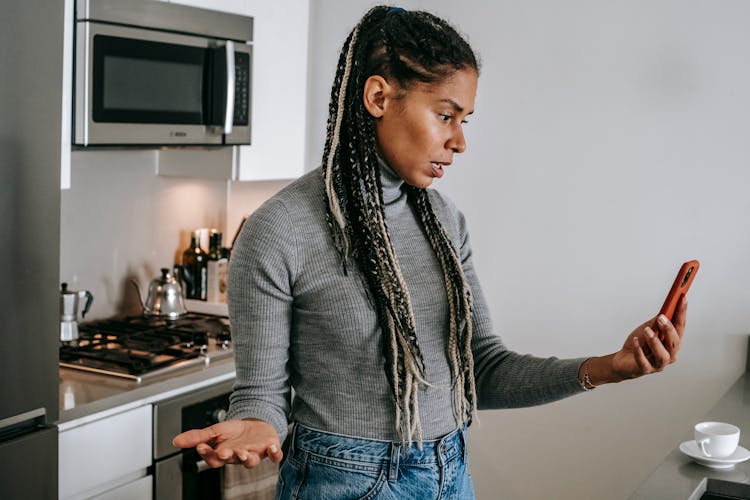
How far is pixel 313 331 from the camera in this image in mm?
1421

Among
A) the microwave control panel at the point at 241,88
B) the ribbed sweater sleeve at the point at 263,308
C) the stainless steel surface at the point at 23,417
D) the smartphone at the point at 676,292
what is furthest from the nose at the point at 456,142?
the microwave control panel at the point at 241,88

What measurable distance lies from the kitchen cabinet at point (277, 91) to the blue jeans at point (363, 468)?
160 cm

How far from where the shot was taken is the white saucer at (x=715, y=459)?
68.5 inches

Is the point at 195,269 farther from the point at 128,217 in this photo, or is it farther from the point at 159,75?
the point at 159,75

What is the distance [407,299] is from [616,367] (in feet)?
1.13

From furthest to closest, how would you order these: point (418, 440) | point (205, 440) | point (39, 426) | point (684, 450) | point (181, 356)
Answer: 1. point (181, 356)
2. point (39, 426)
3. point (684, 450)
4. point (418, 440)
5. point (205, 440)

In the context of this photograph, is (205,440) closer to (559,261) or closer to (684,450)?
(684,450)

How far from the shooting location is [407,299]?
1.46 meters

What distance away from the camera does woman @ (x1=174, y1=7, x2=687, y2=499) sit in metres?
1.40

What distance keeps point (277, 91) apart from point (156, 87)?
21.2 inches

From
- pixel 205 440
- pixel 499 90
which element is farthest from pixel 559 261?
pixel 205 440

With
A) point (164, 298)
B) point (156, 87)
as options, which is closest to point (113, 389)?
point (164, 298)

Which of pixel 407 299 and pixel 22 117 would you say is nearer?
pixel 407 299

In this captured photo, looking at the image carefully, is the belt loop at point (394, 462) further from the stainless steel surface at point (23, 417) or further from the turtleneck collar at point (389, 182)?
the stainless steel surface at point (23, 417)
